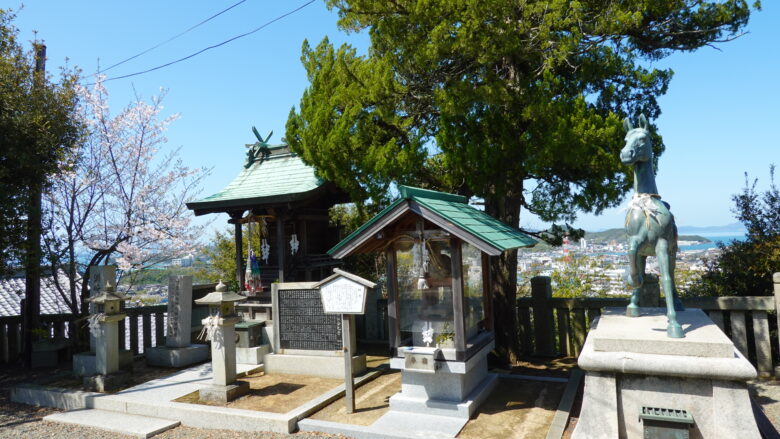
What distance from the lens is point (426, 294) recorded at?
6176 mm

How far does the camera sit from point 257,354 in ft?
28.7

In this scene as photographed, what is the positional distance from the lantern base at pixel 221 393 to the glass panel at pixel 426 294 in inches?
109

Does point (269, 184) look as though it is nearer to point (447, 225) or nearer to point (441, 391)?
point (447, 225)

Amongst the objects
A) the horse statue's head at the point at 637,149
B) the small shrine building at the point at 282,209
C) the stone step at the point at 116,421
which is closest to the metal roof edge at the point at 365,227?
the horse statue's head at the point at 637,149

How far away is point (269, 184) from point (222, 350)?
15.2 ft

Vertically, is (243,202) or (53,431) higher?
(243,202)

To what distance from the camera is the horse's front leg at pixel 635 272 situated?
214 inches

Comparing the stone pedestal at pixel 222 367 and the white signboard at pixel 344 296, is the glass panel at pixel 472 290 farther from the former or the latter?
the stone pedestal at pixel 222 367

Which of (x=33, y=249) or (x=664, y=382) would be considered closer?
(x=664, y=382)

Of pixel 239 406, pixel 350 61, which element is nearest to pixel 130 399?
pixel 239 406

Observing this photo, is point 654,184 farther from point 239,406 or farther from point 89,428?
point 89,428

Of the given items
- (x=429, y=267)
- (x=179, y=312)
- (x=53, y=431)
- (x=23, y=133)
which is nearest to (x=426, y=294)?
(x=429, y=267)

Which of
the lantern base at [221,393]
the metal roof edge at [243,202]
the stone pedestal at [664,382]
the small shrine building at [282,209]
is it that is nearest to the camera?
the stone pedestal at [664,382]

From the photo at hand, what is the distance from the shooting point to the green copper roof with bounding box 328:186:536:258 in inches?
213
